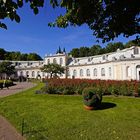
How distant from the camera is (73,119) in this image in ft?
43.9

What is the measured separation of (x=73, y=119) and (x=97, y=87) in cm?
877

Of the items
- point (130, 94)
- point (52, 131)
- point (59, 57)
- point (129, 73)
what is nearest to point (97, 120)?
point (52, 131)

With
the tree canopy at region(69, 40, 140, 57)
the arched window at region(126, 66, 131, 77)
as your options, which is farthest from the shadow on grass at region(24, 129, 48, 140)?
the tree canopy at region(69, 40, 140, 57)

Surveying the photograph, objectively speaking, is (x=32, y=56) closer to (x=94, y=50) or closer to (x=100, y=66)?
(x=94, y=50)

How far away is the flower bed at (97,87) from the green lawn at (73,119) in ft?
8.15

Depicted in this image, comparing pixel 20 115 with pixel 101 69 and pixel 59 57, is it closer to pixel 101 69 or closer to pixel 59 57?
pixel 101 69

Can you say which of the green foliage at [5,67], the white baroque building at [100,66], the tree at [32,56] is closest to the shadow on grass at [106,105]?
the white baroque building at [100,66]

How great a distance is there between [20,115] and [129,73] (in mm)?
35907

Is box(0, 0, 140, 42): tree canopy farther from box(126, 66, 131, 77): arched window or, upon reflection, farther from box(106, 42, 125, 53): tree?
box(106, 42, 125, 53): tree

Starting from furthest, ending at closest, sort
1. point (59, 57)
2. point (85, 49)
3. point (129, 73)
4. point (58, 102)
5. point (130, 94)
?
point (85, 49) < point (59, 57) < point (129, 73) < point (130, 94) < point (58, 102)

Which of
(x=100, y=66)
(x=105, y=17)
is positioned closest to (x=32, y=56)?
(x=100, y=66)

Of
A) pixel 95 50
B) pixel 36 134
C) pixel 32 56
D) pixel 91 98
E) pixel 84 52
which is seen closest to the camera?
pixel 36 134

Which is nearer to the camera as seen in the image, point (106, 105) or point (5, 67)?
point (106, 105)

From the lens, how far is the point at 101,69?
182 feet
